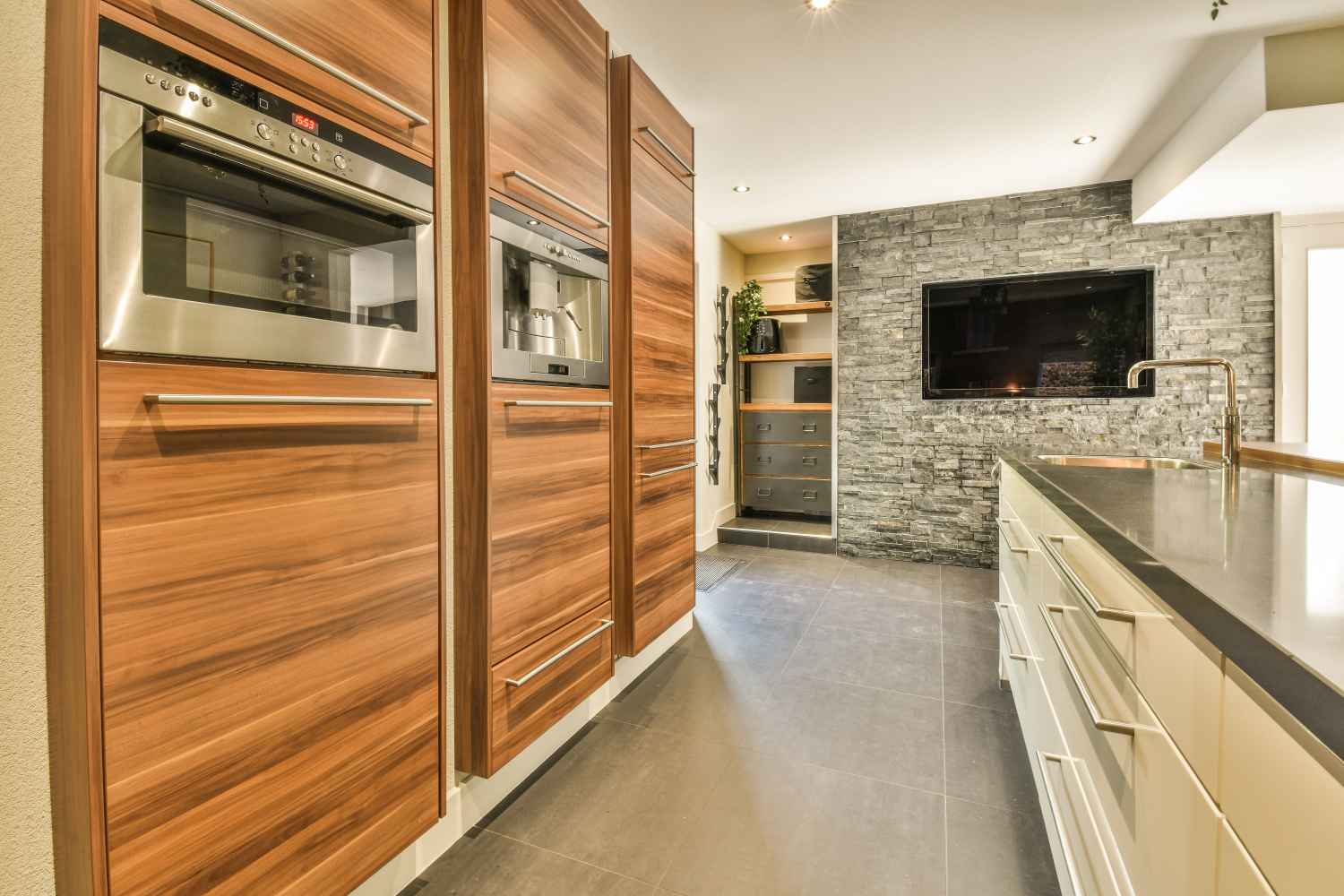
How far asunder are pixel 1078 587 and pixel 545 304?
1.46 meters

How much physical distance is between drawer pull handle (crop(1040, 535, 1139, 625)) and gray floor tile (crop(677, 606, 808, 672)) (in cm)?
146

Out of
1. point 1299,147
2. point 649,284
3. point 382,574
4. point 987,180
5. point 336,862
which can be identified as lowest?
point 336,862

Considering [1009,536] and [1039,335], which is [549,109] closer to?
[1009,536]

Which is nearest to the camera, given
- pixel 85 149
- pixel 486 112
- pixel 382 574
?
pixel 85 149

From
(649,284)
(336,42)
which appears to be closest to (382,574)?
(336,42)

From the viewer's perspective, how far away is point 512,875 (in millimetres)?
1416

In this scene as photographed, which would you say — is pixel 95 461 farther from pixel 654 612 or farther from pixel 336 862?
pixel 654 612

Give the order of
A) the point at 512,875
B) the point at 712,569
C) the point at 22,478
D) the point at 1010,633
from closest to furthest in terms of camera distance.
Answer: the point at 22,478, the point at 512,875, the point at 1010,633, the point at 712,569

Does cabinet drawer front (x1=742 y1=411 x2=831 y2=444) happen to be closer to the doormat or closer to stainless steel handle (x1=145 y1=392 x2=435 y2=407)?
the doormat

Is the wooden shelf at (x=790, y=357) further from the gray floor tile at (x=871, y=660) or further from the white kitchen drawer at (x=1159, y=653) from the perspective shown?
the white kitchen drawer at (x=1159, y=653)

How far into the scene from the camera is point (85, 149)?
797 millimetres

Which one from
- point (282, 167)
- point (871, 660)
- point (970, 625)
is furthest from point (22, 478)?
point (970, 625)

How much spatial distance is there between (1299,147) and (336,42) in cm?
363

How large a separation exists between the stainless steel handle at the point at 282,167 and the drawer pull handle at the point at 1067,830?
1.64m
